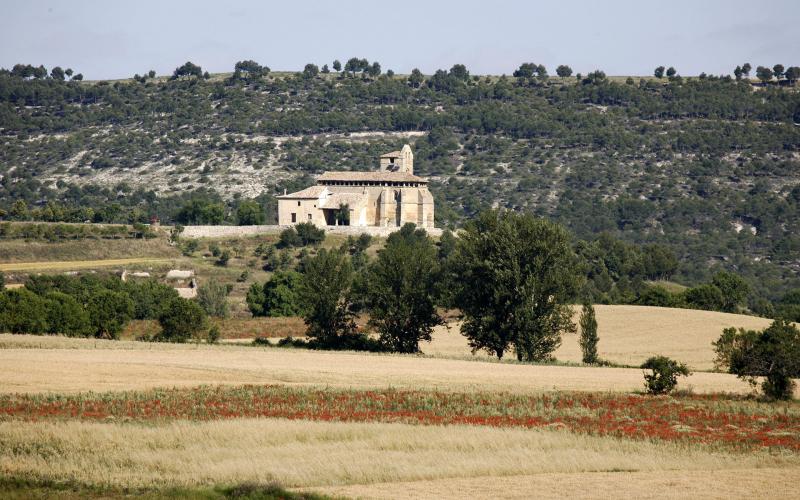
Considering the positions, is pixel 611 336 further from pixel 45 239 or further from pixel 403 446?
pixel 45 239

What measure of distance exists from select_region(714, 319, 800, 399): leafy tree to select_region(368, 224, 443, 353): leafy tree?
55.3 feet

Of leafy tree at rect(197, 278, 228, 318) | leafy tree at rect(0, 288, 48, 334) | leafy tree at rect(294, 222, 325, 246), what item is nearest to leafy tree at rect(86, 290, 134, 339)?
leafy tree at rect(0, 288, 48, 334)

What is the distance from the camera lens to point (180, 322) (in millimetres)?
73250

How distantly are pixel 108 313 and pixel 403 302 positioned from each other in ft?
59.6

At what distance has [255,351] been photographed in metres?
64.3

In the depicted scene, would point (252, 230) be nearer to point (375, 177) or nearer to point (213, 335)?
point (375, 177)

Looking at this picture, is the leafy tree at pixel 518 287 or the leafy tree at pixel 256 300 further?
the leafy tree at pixel 256 300

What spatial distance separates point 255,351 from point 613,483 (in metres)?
34.9

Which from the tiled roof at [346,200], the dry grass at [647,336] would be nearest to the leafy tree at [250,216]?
the tiled roof at [346,200]

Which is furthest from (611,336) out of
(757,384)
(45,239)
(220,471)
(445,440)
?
(45,239)

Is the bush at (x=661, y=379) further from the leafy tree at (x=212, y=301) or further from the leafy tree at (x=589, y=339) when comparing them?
the leafy tree at (x=212, y=301)

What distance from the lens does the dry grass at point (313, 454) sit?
33062mm

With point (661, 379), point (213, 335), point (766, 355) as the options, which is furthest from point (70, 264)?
point (661, 379)

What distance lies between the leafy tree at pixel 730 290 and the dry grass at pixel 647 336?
2069cm
